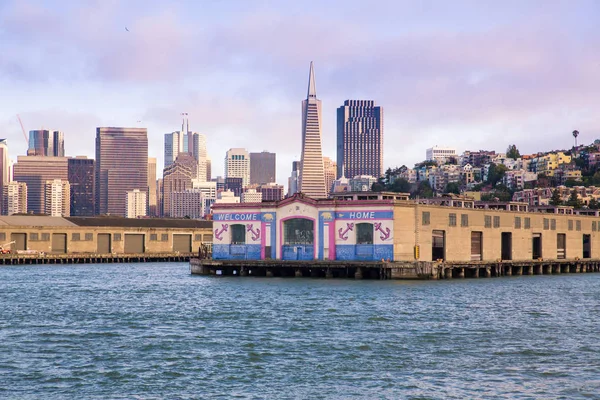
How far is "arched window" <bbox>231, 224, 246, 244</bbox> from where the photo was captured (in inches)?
4082

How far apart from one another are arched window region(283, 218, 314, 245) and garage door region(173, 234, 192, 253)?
7944cm

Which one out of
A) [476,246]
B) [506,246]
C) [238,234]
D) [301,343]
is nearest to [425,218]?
[476,246]

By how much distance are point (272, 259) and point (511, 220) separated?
1239 inches

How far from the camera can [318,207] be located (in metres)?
98.2

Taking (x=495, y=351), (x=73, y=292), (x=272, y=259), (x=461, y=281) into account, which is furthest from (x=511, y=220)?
(x=495, y=351)

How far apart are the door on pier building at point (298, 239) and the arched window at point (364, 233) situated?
516 centimetres

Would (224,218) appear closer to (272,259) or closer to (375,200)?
(272,259)

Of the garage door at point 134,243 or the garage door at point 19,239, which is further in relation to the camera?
the garage door at point 134,243

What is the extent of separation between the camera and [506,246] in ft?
377

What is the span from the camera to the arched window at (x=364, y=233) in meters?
95.5

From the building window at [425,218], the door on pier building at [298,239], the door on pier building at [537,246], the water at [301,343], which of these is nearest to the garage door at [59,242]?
the door on pier building at [298,239]

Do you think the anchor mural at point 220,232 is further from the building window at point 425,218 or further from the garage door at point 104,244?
the garage door at point 104,244

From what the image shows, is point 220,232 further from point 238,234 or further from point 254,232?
point 254,232

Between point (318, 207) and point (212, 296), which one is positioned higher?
point (318, 207)
